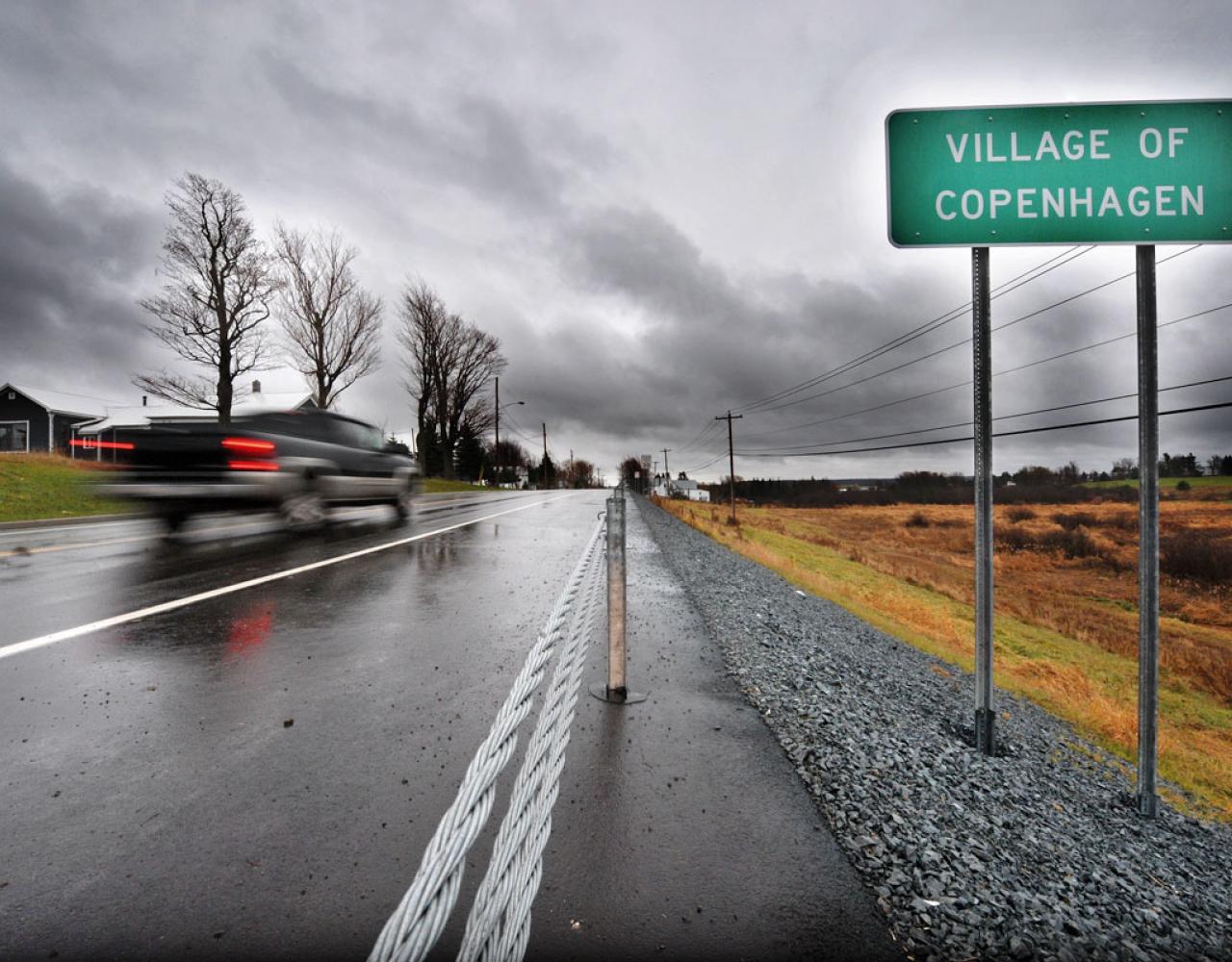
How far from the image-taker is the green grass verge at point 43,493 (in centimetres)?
1409


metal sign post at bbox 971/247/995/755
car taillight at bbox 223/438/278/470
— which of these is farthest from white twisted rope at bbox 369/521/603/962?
car taillight at bbox 223/438/278/470

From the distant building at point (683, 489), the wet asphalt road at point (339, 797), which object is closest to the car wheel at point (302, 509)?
the wet asphalt road at point (339, 797)

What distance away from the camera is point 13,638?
411 centimetres

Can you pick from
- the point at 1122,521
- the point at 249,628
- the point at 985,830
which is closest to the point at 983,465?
the point at 985,830

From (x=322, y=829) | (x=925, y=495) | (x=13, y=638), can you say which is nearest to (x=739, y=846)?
(x=322, y=829)

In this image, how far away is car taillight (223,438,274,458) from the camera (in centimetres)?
838

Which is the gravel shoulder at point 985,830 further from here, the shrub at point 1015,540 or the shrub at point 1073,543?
the shrub at point 1015,540

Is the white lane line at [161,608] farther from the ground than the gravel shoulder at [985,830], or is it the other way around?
the white lane line at [161,608]

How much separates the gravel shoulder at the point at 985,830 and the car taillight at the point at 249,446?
723 cm

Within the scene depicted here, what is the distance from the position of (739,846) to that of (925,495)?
103 m

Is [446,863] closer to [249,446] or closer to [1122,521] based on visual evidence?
[249,446]

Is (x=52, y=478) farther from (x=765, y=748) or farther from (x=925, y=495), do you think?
(x=925, y=495)

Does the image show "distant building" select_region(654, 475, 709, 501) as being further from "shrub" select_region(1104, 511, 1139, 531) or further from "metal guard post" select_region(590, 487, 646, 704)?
"metal guard post" select_region(590, 487, 646, 704)

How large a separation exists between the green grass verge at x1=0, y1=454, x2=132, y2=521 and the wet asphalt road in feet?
34.8
